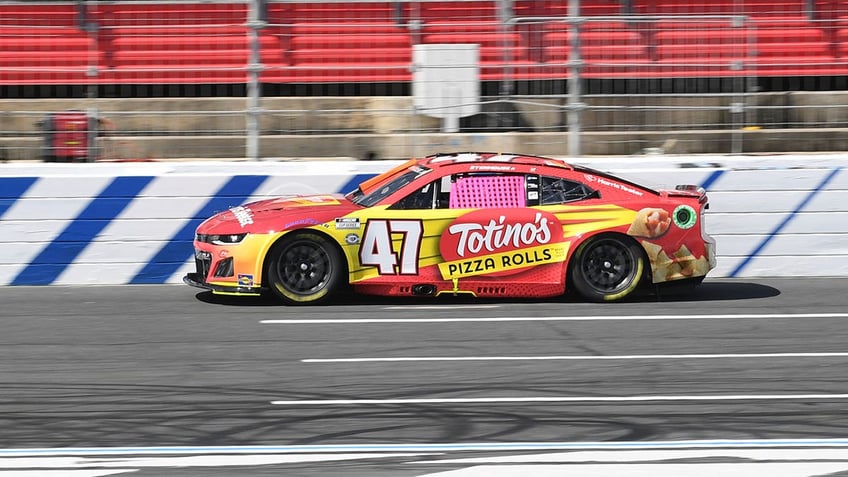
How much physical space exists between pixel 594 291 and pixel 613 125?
3011 mm

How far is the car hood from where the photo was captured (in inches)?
414

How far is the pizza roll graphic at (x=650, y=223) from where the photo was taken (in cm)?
1084

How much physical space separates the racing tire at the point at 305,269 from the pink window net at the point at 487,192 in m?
1.13

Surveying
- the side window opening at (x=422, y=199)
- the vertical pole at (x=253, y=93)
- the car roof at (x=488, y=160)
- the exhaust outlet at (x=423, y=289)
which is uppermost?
the vertical pole at (x=253, y=93)

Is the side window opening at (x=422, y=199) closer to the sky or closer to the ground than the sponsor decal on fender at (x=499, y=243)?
closer to the sky

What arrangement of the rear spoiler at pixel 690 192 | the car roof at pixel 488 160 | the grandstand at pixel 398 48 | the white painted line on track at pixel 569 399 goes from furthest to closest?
the grandstand at pixel 398 48 → the rear spoiler at pixel 690 192 → the car roof at pixel 488 160 → the white painted line on track at pixel 569 399

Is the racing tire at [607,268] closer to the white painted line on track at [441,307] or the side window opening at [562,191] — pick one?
the side window opening at [562,191]

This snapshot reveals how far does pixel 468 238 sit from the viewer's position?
10.7 meters

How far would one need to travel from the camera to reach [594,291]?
1089cm

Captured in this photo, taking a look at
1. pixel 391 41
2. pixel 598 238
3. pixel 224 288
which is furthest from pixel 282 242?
pixel 391 41

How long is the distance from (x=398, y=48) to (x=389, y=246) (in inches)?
173

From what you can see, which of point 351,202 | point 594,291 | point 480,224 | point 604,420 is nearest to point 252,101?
point 351,202

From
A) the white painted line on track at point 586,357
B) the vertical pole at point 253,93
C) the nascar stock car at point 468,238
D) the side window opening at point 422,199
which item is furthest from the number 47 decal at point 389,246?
the vertical pole at point 253,93

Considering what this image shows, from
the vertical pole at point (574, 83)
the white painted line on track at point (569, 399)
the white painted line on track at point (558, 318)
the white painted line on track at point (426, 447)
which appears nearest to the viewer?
the white painted line on track at point (426, 447)
